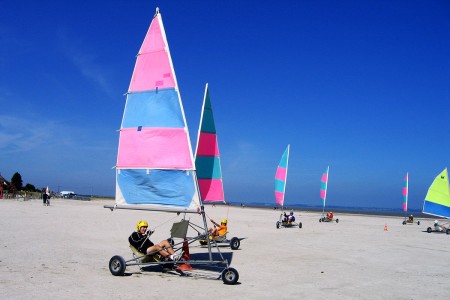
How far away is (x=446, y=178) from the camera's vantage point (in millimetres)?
27453

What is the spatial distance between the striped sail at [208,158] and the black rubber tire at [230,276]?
2864mm

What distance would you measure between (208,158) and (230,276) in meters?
3.96

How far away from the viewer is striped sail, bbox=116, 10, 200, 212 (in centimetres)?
923

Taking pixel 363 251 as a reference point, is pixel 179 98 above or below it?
above

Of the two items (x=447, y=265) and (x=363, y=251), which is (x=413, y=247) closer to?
(x=363, y=251)

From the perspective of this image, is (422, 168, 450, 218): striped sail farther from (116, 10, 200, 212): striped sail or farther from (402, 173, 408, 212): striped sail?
(116, 10, 200, 212): striped sail

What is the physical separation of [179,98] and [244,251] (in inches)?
244

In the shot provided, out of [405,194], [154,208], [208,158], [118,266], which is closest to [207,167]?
[208,158]

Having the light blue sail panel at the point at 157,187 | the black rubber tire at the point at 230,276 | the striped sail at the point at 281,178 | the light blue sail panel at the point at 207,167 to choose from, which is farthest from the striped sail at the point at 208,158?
the striped sail at the point at 281,178

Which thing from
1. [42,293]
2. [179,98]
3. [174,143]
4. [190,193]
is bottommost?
[42,293]

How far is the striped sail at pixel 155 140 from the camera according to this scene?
30.3 ft

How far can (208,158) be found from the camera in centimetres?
1145

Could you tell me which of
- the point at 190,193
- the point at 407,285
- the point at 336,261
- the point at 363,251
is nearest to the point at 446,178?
the point at 363,251

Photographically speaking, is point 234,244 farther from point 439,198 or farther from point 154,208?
point 439,198
